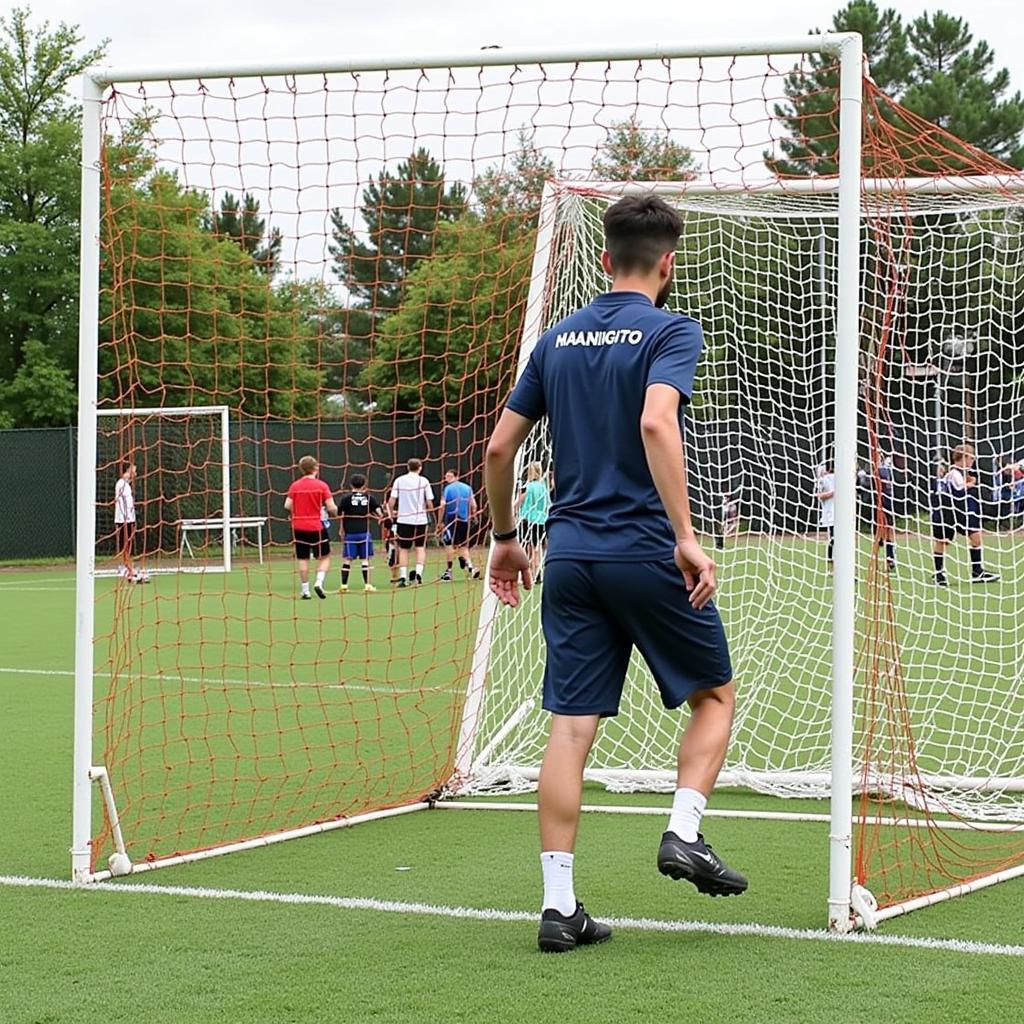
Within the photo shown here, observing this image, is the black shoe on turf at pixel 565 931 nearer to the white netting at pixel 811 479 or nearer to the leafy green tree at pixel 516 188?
the white netting at pixel 811 479

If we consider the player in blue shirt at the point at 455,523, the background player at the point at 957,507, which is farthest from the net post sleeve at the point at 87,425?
the background player at the point at 957,507

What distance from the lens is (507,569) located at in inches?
202

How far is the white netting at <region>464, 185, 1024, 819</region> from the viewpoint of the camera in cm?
757

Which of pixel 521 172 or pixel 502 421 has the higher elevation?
pixel 521 172

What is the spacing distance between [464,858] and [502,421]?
6.23ft

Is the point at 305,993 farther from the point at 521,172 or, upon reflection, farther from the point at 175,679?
the point at 175,679

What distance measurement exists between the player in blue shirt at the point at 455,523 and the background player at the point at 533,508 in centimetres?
93

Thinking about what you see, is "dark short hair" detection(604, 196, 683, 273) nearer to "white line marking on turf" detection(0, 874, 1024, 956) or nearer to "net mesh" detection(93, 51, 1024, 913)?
"net mesh" detection(93, 51, 1024, 913)

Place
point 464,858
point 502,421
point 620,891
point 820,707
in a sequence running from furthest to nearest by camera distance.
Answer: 1. point 820,707
2. point 464,858
3. point 620,891
4. point 502,421

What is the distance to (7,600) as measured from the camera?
70.5ft

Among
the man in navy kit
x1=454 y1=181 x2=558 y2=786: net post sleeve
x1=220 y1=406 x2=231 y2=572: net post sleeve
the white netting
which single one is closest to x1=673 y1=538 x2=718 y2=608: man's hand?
the man in navy kit

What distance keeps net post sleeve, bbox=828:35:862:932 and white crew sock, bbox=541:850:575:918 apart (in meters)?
0.81

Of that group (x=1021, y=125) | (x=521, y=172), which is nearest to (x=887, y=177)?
(x=521, y=172)

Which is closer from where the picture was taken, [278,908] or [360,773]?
[278,908]
